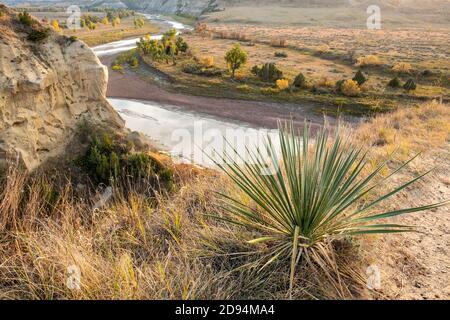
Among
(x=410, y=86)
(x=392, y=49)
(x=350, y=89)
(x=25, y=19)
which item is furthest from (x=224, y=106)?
(x=392, y=49)

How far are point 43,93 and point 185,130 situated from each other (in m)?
6.83

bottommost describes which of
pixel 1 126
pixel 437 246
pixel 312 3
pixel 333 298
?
pixel 437 246

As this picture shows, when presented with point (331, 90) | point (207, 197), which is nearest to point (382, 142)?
point (207, 197)

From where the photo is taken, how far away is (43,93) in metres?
8.09

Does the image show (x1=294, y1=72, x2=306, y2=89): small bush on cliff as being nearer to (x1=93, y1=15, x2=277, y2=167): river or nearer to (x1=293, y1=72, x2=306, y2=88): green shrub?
(x1=293, y1=72, x2=306, y2=88): green shrub

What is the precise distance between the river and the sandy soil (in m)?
0.78

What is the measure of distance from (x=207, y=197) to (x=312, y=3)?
342 ft

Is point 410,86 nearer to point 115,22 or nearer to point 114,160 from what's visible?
point 114,160

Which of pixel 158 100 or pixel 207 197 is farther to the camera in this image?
pixel 158 100

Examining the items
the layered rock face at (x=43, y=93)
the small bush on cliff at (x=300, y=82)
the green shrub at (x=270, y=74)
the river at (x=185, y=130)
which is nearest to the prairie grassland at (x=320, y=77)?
the small bush on cliff at (x=300, y=82)

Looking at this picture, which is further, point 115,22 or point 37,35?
point 115,22

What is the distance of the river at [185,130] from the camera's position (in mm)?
11984

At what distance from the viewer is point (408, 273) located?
312cm
